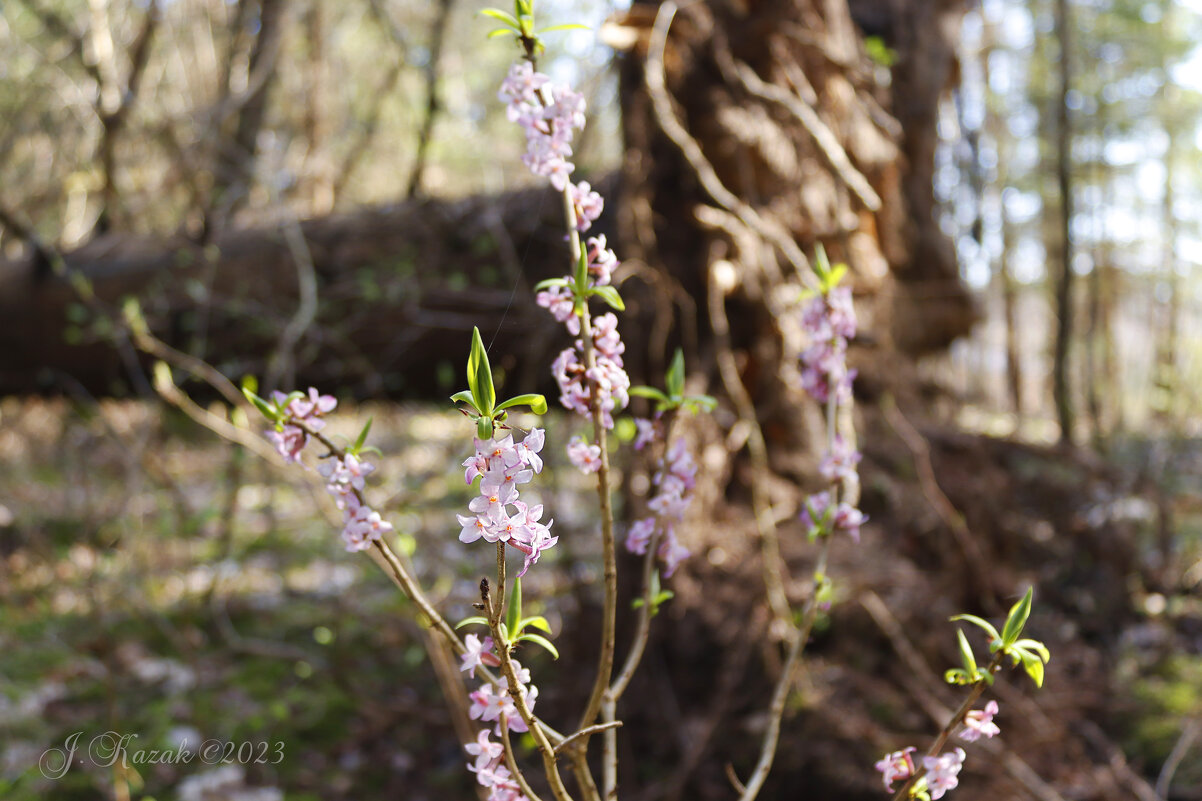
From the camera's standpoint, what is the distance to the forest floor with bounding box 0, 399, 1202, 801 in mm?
2072

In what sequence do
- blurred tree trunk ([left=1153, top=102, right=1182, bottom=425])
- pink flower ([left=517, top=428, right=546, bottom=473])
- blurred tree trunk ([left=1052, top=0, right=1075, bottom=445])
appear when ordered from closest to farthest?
1. pink flower ([left=517, top=428, right=546, bottom=473])
2. blurred tree trunk ([left=1052, top=0, right=1075, bottom=445])
3. blurred tree trunk ([left=1153, top=102, right=1182, bottom=425])

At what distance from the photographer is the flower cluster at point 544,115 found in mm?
812

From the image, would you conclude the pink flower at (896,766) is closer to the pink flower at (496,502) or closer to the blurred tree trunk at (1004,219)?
the pink flower at (496,502)

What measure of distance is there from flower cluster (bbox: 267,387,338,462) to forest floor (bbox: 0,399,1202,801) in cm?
57

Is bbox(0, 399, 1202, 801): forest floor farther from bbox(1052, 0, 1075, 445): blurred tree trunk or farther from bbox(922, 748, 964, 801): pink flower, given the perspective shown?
bbox(922, 748, 964, 801): pink flower

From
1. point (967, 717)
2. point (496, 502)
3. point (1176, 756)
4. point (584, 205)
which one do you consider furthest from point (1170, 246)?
point (496, 502)

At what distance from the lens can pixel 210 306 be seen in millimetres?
3594

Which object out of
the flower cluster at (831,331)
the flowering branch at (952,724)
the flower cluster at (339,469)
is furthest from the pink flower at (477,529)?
the flower cluster at (831,331)

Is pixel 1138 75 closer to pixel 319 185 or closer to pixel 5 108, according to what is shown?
pixel 319 185

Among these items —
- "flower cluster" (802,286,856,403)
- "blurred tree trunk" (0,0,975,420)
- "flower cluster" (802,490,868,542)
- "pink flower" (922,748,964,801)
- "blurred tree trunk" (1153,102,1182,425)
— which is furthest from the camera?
"blurred tree trunk" (1153,102,1182,425)

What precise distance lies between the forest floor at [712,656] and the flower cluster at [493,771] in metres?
0.59

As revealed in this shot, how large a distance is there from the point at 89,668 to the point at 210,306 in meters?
1.67

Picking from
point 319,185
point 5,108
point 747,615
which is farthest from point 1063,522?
point 5,108

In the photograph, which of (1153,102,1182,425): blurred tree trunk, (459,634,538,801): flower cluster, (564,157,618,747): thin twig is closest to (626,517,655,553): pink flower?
(564,157,618,747): thin twig
